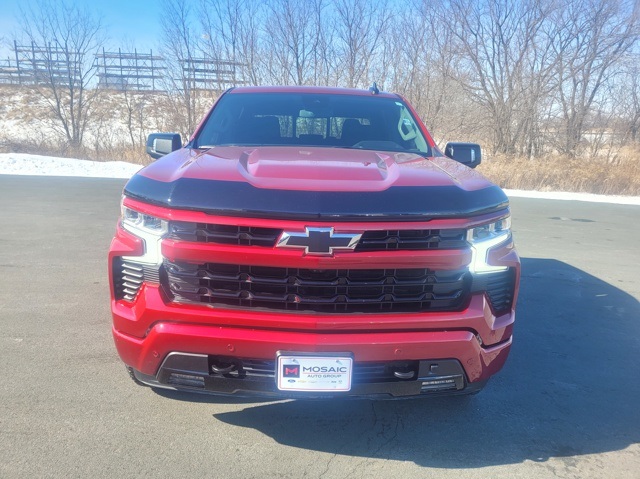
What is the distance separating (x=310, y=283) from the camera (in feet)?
7.55

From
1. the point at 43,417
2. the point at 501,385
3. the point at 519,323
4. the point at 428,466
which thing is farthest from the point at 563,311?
the point at 43,417

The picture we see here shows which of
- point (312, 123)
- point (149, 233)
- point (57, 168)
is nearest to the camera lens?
point (149, 233)

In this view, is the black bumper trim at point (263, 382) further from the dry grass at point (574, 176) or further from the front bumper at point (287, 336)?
the dry grass at point (574, 176)

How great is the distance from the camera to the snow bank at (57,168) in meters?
15.2

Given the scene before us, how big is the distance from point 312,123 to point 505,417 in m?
2.41

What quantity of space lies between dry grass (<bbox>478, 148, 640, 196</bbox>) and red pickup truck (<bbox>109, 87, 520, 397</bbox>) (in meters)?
14.1

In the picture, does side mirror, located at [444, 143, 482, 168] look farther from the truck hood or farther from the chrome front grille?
the chrome front grille

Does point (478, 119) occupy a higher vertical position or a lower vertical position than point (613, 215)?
higher

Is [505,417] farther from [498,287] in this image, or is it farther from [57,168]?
[57,168]

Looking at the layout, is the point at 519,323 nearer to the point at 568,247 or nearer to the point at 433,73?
the point at 568,247

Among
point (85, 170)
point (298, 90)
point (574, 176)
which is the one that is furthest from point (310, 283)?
point (85, 170)

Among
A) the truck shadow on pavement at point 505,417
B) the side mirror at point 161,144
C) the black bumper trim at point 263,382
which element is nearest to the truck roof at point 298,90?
the side mirror at point 161,144

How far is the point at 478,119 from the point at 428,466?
20.6 m

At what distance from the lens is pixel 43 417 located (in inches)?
111
